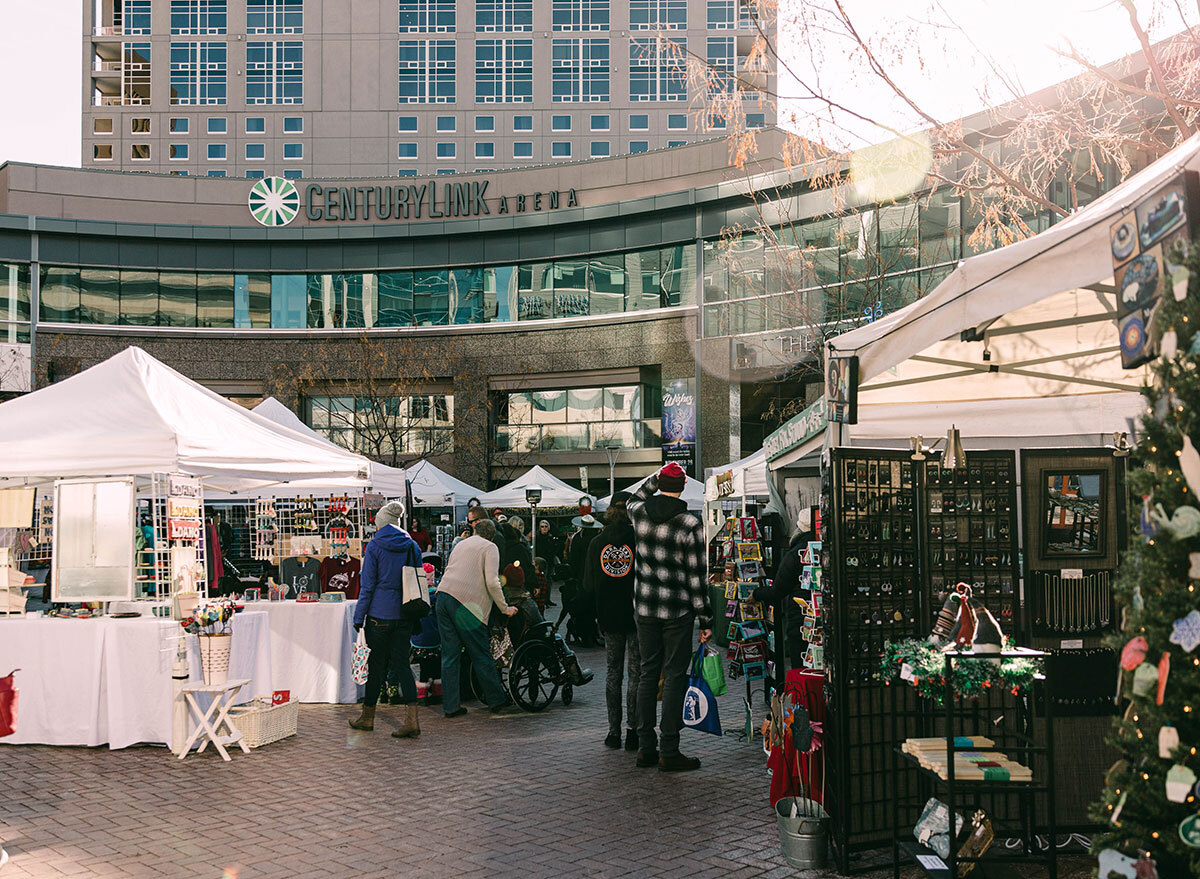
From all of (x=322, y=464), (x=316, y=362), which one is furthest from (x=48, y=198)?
(x=322, y=464)

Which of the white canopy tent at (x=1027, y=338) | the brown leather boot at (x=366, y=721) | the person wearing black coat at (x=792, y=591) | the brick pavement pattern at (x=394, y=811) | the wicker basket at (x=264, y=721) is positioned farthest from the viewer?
the brown leather boot at (x=366, y=721)

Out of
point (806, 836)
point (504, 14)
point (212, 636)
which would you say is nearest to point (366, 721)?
point (212, 636)

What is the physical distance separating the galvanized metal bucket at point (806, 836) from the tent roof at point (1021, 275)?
2345 millimetres

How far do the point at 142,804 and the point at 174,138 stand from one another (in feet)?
237

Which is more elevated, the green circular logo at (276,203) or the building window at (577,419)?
the green circular logo at (276,203)

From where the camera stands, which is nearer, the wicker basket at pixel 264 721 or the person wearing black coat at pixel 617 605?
the person wearing black coat at pixel 617 605

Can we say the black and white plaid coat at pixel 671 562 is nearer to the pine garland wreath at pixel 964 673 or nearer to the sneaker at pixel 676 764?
the sneaker at pixel 676 764

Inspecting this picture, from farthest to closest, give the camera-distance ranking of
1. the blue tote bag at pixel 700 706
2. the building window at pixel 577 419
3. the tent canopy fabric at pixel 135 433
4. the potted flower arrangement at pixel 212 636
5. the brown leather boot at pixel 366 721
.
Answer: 1. the building window at pixel 577 419
2. the brown leather boot at pixel 366 721
3. the tent canopy fabric at pixel 135 433
4. the potted flower arrangement at pixel 212 636
5. the blue tote bag at pixel 700 706

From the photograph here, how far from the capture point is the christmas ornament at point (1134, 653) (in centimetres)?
302

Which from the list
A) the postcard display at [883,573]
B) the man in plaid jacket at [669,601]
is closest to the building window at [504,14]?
the man in plaid jacket at [669,601]

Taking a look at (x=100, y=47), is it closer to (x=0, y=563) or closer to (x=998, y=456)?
(x=0, y=563)

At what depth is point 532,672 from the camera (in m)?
11.0

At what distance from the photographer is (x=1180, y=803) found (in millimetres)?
2906

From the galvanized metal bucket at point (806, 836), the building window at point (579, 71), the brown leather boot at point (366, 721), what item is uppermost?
the building window at point (579, 71)
